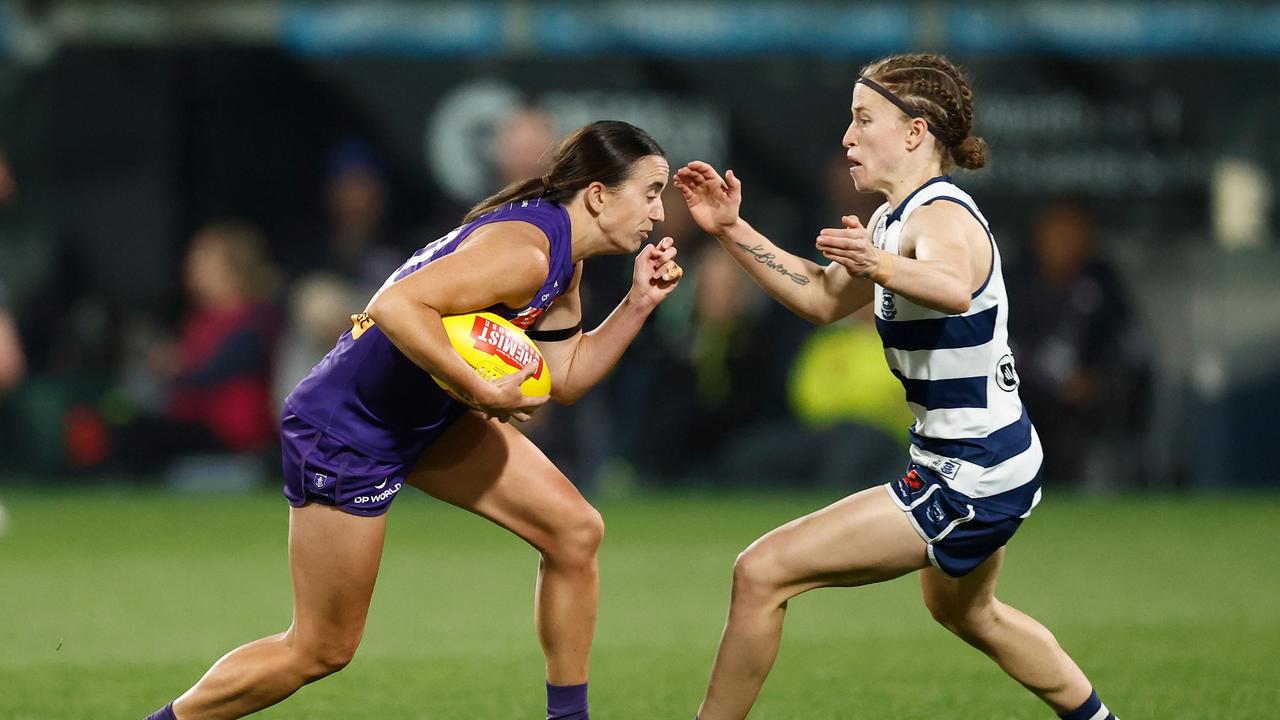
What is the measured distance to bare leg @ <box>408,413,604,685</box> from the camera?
551 cm

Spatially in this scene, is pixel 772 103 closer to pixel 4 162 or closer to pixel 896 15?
pixel 896 15

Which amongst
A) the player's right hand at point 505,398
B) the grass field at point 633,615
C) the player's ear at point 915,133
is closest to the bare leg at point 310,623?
the player's right hand at point 505,398

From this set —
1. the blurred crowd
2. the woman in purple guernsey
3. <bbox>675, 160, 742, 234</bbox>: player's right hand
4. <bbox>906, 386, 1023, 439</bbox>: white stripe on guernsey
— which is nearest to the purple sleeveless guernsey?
the woman in purple guernsey

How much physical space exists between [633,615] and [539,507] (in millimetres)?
3695

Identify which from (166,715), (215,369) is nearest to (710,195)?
(166,715)

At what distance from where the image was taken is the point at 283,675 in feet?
17.0

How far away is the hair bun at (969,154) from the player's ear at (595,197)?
1067mm

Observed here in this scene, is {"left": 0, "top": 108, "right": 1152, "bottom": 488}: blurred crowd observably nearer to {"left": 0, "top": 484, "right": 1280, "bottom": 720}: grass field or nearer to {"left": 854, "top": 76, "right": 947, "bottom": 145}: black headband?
{"left": 0, "top": 484, "right": 1280, "bottom": 720}: grass field

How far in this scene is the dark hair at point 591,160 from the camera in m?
5.32

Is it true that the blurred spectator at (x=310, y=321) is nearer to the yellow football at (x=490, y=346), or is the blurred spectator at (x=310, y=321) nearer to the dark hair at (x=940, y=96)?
the yellow football at (x=490, y=346)

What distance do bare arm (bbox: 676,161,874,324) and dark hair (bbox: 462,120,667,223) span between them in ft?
0.68

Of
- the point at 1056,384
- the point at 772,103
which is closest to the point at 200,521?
the point at 772,103

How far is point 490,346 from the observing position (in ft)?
16.5

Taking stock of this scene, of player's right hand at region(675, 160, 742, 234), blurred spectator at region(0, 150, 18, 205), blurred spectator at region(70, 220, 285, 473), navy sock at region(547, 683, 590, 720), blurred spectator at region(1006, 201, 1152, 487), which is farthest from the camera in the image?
blurred spectator at region(70, 220, 285, 473)
